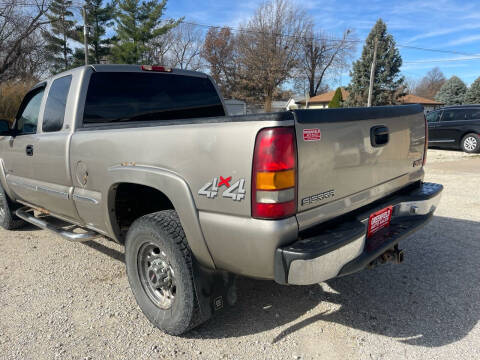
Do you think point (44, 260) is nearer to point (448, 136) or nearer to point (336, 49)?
point (448, 136)

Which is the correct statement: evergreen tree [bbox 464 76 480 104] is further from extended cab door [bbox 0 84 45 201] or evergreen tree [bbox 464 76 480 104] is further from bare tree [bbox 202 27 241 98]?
extended cab door [bbox 0 84 45 201]

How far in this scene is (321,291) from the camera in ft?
10.2

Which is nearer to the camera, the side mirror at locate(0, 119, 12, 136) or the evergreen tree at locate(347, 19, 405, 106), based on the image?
the side mirror at locate(0, 119, 12, 136)

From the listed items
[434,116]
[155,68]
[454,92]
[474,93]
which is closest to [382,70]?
[474,93]

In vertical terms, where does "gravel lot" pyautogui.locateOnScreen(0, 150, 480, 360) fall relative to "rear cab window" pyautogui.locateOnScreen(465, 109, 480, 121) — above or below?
below

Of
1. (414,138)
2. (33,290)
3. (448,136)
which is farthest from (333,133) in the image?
(448,136)

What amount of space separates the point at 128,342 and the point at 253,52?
137 feet

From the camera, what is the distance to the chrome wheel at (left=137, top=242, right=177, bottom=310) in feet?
8.20

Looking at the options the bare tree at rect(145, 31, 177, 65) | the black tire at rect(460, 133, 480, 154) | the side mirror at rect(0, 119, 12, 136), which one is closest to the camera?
the side mirror at rect(0, 119, 12, 136)

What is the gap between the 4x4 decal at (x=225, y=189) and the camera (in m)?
1.88

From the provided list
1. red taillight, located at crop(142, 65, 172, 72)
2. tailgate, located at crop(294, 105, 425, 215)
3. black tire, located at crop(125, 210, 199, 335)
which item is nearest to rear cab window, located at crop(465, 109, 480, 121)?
tailgate, located at crop(294, 105, 425, 215)

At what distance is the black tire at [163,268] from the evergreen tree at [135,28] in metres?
33.0

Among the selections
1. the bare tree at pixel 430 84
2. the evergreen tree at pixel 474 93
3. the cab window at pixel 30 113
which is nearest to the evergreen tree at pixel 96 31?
the cab window at pixel 30 113

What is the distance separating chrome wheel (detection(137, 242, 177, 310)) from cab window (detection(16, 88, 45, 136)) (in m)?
2.13
